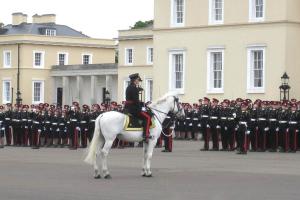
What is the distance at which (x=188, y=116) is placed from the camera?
42438 mm

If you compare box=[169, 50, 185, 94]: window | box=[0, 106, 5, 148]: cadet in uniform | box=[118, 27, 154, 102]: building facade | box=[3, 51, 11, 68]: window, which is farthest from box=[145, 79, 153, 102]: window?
box=[0, 106, 5, 148]: cadet in uniform

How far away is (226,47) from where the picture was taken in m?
51.0

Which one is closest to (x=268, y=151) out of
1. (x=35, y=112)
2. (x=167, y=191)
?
(x=35, y=112)

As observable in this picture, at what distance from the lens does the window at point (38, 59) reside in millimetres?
85688

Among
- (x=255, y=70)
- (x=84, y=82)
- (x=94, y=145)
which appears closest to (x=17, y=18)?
(x=84, y=82)

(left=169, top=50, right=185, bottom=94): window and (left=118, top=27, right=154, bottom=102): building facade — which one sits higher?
(left=118, top=27, right=154, bottom=102): building facade

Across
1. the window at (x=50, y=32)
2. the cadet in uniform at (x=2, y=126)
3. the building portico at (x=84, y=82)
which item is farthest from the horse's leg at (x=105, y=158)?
the window at (x=50, y=32)

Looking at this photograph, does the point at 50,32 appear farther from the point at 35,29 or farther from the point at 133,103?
the point at 133,103

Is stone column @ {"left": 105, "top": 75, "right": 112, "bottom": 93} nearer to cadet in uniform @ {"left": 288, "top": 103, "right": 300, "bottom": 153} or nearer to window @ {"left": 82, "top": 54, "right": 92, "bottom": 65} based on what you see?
window @ {"left": 82, "top": 54, "right": 92, "bottom": 65}

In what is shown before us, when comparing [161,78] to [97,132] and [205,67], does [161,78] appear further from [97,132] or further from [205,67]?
[97,132]

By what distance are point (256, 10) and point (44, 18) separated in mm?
49593

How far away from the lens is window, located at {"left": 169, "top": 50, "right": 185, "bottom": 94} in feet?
177

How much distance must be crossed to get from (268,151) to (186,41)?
22665mm

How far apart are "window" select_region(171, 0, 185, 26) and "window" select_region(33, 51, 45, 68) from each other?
34.0 metres
